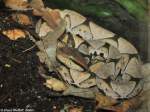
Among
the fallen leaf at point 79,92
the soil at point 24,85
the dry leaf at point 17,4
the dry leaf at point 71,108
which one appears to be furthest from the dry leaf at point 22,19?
the dry leaf at point 71,108

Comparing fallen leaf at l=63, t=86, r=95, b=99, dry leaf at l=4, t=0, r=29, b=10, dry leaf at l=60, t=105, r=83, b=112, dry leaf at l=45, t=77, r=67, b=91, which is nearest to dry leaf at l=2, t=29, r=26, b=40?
dry leaf at l=4, t=0, r=29, b=10

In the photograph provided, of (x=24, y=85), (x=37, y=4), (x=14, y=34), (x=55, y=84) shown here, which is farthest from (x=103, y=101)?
(x=37, y=4)

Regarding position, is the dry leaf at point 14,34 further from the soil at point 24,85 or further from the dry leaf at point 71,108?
the dry leaf at point 71,108

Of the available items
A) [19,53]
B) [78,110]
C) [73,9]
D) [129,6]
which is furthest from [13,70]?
[129,6]

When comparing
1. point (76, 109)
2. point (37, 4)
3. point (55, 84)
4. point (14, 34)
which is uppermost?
point (37, 4)

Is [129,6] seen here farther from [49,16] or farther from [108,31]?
[49,16]

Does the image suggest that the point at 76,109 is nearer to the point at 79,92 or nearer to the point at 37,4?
the point at 79,92
